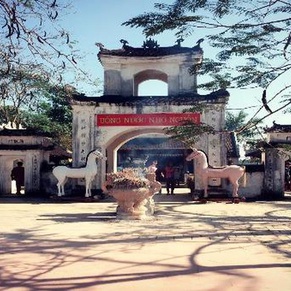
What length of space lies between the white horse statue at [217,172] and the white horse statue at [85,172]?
11.8 ft

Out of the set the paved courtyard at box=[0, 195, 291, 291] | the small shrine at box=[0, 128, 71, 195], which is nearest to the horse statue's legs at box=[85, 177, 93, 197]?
the small shrine at box=[0, 128, 71, 195]

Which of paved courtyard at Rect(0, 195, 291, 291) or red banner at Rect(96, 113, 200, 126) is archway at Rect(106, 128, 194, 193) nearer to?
red banner at Rect(96, 113, 200, 126)

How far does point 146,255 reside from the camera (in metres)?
4.95

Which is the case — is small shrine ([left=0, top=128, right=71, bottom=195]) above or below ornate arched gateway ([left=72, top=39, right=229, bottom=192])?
below

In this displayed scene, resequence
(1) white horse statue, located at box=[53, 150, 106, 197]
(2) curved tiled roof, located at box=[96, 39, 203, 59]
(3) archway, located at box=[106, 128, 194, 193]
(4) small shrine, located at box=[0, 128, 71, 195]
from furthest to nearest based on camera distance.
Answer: (3) archway, located at box=[106, 128, 194, 193] → (4) small shrine, located at box=[0, 128, 71, 195] → (2) curved tiled roof, located at box=[96, 39, 203, 59] → (1) white horse statue, located at box=[53, 150, 106, 197]

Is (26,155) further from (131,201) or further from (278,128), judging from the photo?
(278,128)

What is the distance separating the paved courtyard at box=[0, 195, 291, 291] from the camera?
12.6ft

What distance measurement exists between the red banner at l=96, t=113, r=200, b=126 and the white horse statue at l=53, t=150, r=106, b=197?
1564 millimetres

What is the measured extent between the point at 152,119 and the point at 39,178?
560 cm

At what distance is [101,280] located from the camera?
3922 millimetres

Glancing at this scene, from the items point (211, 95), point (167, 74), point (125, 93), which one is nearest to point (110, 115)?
point (125, 93)

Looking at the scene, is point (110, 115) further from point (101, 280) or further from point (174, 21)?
point (101, 280)

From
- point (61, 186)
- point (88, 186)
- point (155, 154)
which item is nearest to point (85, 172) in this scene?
point (88, 186)

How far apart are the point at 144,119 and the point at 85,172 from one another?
3.21 meters
